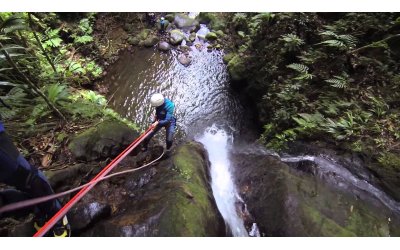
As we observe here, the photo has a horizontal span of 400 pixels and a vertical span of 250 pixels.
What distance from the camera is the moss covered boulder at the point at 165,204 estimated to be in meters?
3.54

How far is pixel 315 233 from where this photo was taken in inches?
146

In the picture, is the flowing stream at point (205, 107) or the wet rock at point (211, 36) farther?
the wet rock at point (211, 36)

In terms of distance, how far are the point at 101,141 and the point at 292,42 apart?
5.22 m

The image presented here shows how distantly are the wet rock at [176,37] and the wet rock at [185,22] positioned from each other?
2.53 feet

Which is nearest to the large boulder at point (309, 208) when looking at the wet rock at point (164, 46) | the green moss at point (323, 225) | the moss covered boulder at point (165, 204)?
the green moss at point (323, 225)

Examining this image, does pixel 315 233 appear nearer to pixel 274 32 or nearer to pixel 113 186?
pixel 113 186

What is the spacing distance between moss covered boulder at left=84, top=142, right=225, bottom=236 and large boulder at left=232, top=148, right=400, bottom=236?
36.5 inches

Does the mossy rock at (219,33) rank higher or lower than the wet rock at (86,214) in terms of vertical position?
higher

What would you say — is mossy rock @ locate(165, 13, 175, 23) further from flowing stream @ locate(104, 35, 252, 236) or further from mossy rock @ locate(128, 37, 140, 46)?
flowing stream @ locate(104, 35, 252, 236)

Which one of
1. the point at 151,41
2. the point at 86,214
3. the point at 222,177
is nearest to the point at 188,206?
the point at 86,214

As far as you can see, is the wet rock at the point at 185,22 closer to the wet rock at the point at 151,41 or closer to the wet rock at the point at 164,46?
the wet rock at the point at 151,41

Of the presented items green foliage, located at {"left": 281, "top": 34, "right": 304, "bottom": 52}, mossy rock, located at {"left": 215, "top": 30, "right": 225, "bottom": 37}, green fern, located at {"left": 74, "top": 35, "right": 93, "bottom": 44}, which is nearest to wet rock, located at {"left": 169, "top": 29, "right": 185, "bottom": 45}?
mossy rock, located at {"left": 215, "top": 30, "right": 225, "bottom": 37}

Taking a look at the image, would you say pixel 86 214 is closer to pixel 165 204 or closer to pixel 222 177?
pixel 165 204

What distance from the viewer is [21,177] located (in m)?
3.03
